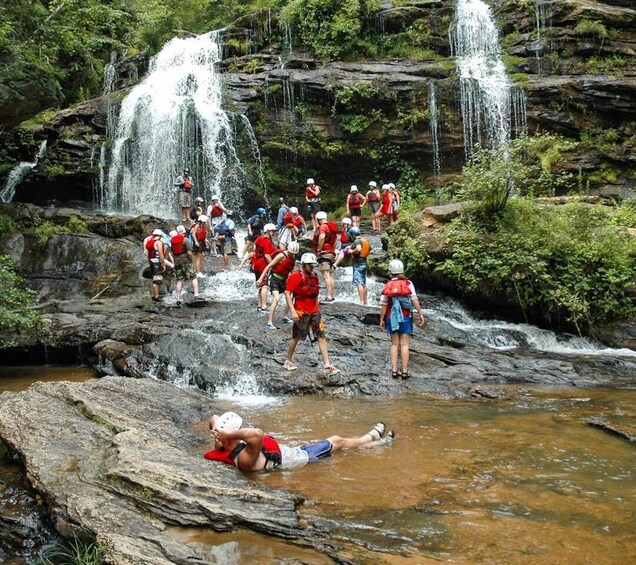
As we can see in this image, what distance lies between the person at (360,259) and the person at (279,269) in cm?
220

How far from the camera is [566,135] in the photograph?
23.4 m

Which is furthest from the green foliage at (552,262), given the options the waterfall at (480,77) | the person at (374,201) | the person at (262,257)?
the waterfall at (480,77)

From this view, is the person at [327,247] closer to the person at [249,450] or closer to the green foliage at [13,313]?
the green foliage at [13,313]

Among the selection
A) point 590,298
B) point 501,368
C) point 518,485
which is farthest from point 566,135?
point 518,485

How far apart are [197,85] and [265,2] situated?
934cm

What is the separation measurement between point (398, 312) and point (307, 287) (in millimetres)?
1651

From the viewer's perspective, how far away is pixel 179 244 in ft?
46.9

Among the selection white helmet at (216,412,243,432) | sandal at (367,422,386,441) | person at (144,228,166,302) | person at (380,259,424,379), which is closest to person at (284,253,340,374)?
person at (380,259,424,379)

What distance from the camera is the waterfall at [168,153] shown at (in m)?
24.0

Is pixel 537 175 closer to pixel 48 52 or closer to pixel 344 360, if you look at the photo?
pixel 344 360

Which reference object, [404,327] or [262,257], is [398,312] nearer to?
[404,327]

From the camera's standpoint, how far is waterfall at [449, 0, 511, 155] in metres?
23.9

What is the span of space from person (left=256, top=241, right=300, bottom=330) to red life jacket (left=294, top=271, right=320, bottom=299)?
154 cm

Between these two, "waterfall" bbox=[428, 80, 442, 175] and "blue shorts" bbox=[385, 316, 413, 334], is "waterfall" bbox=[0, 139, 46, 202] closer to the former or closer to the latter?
"waterfall" bbox=[428, 80, 442, 175]
